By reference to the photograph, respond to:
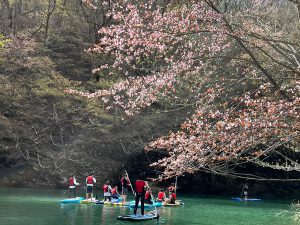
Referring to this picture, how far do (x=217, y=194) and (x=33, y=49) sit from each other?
15117 mm

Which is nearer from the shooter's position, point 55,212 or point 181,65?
point 181,65

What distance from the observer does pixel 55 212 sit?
54.7ft

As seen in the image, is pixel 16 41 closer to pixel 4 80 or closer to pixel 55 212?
Answer: pixel 4 80

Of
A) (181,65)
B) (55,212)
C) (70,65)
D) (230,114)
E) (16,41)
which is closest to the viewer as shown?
(230,114)

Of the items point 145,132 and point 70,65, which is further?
point 70,65

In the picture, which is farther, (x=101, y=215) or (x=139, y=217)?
(x=101, y=215)

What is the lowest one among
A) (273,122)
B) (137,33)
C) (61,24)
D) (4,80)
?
(273,122)

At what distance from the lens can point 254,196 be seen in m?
31.4

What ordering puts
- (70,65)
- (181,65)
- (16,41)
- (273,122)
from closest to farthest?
(273,122) → (181,65) → (16,41) → (70,65)

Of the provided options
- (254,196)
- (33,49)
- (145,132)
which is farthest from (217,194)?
(33,49)

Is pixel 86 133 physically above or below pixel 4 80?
below

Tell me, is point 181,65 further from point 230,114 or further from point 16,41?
point 16,41

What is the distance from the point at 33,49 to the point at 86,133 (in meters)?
5.77

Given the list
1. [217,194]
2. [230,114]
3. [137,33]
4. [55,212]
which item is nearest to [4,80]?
[55,212]
